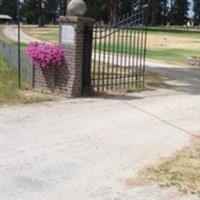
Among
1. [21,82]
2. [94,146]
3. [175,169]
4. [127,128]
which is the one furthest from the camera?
[21,82]

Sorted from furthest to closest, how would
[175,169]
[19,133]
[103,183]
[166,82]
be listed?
[166,82] → [19,133] → [175,169] → [103,183]

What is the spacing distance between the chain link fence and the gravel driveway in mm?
1974

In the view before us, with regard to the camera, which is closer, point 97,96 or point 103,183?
point 103,183

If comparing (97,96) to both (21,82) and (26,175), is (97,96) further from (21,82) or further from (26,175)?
(26,175)

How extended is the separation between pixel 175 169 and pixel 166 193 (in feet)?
2.77

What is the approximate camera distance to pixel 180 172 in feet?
20.9

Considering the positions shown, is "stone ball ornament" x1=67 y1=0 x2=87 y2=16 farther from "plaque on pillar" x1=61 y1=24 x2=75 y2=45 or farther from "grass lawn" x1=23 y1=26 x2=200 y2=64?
"grass lawn" x1=23 y1=26 x2=200 y2=64

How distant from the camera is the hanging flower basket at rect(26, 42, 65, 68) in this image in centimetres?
1150

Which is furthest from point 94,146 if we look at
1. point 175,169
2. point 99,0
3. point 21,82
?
point 99,0

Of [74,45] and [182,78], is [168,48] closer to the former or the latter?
[182,78]

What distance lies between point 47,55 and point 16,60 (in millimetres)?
2886

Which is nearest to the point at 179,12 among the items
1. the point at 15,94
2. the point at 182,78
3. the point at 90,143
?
the point at 182,78

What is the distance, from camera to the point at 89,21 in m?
11.5

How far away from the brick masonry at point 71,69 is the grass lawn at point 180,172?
4.57 metres
